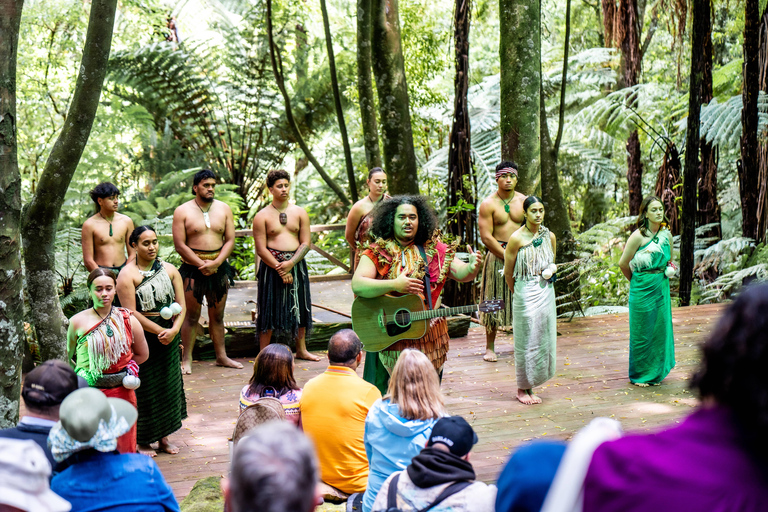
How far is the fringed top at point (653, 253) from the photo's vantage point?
6.00 m

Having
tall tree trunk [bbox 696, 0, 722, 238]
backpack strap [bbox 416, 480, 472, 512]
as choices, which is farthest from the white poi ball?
tall tree trunk [bbox 696, 0, 722, 238]

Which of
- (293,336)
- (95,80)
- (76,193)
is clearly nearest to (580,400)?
(293,336)

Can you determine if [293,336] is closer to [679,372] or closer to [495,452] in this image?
[495,452]

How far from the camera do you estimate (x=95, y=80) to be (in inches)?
205

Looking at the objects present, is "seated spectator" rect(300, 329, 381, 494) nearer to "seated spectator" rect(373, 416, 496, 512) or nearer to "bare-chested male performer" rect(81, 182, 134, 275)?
"seated spectator" rect(373, 416, 496, 512)

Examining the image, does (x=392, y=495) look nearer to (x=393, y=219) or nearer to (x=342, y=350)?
(x=342, y=350)

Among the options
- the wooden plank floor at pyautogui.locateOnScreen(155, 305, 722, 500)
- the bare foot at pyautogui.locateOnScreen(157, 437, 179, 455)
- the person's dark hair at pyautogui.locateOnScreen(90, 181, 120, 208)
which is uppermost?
the person's dark hair at pyautogui.locateOnScreen(90, 181, 120, 208)

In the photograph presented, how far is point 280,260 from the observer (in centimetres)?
673

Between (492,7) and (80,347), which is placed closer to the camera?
(80,347)

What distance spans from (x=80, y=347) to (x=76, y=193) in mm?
6836

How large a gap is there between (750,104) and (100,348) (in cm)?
885

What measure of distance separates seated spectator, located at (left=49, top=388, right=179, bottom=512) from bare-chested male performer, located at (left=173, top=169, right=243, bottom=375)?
4273 millimetres

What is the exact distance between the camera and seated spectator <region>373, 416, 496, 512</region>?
215 cm

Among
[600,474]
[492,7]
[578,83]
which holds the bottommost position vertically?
[600,474]
